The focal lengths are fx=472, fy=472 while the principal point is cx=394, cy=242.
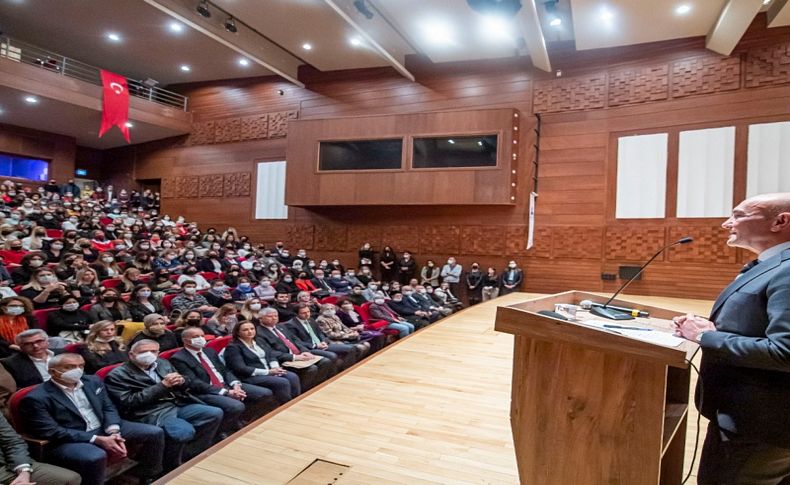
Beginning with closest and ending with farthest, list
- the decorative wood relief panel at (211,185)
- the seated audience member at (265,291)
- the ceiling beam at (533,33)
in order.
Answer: the seated audience member at (265,291), the ceiling beam at (533,33), the decorative wood relief panel at (211,185)

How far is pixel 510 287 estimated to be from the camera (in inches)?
258

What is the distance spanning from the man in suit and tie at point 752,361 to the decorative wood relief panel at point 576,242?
228 inches

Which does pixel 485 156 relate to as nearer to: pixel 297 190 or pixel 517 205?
pixel 517 205

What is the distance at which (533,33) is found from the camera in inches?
220

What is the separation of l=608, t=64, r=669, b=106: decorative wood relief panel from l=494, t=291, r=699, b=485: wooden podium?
625cm

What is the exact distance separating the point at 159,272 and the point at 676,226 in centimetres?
605

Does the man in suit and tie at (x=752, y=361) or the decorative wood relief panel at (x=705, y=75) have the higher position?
the decorative wood relief panel at (x=705, y=75)

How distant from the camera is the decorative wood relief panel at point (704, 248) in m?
5.71

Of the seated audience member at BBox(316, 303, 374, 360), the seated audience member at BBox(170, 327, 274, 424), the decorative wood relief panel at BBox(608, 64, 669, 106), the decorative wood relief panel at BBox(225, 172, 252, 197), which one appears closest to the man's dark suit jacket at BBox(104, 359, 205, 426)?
the seated audience member at BBox(170, 327, 274, 424)

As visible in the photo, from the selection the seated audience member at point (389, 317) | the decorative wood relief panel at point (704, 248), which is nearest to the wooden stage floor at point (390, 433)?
the seated audience member at point (389, 317)

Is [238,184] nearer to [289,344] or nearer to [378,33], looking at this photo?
[378,33]

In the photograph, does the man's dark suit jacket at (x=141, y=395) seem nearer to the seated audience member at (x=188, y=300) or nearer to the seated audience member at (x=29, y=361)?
the seated audience member at (x=29, y=361)

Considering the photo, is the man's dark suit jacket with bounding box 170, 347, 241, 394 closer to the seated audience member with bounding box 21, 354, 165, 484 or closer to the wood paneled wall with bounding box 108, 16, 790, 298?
the seated audience member with bounding box 21, 354, 165, 484

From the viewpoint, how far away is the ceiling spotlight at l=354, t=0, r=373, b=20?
5.73 metres
